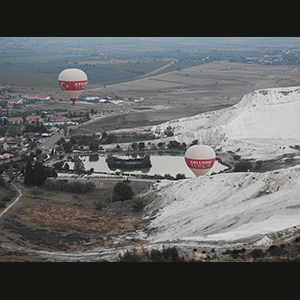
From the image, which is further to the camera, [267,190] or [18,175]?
[18,175]

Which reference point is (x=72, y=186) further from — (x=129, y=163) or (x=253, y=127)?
(x=253, y=127)

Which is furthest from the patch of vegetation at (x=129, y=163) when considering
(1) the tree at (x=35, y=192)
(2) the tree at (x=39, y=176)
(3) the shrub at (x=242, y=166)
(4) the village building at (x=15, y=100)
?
(4) the village building at (x=15, y=100)

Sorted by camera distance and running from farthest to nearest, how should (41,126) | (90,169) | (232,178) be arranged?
1. (41,126)
2. (90,169)
3. (232,178)

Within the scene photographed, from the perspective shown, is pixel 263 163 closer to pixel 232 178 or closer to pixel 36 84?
pixel 232 178

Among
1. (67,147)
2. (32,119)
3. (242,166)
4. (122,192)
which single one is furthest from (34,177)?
(32,119)

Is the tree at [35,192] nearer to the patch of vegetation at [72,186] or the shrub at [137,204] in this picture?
the patch of vegetation at [72,186]

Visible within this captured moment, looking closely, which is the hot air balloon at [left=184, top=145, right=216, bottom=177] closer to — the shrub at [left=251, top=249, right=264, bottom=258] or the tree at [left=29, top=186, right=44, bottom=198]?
the tree at [left=29, top=186, right=44, bottom=198]

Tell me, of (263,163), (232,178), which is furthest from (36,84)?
(232,178)
